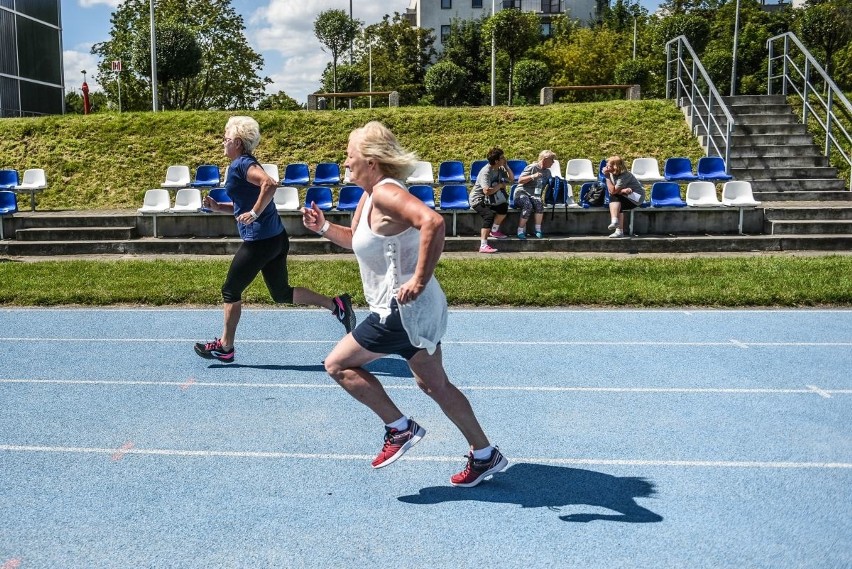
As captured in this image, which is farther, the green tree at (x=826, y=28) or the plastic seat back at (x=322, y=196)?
the green tree at (x=826, y=28)

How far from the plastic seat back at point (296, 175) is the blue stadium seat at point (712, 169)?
8.50 meters

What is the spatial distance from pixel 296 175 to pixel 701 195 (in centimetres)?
858

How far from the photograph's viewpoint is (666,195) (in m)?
16.7

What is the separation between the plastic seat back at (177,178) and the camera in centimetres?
1892

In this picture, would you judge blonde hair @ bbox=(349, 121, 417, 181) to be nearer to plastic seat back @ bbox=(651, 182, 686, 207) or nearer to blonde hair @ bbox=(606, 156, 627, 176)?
blonde hair @ bbox=(606, 156, 627, 176)

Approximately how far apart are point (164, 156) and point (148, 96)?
2809 centimetres

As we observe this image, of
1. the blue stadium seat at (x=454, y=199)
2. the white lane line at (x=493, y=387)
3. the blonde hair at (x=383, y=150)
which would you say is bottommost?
the white lane line at (x=493, y=387)

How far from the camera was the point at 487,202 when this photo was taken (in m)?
15.5

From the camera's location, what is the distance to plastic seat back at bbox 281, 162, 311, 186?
18.7m

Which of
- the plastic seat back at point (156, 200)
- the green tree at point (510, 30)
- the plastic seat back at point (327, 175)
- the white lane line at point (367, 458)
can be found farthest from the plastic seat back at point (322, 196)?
the green tree at point (510, 30)

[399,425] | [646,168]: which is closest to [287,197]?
[646,168]

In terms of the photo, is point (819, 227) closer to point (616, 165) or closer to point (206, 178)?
point (616, 165)

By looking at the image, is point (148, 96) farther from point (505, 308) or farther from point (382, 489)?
point (382, 489)

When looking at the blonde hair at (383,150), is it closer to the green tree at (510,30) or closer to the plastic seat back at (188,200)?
the plastic seat back at (188,200)
